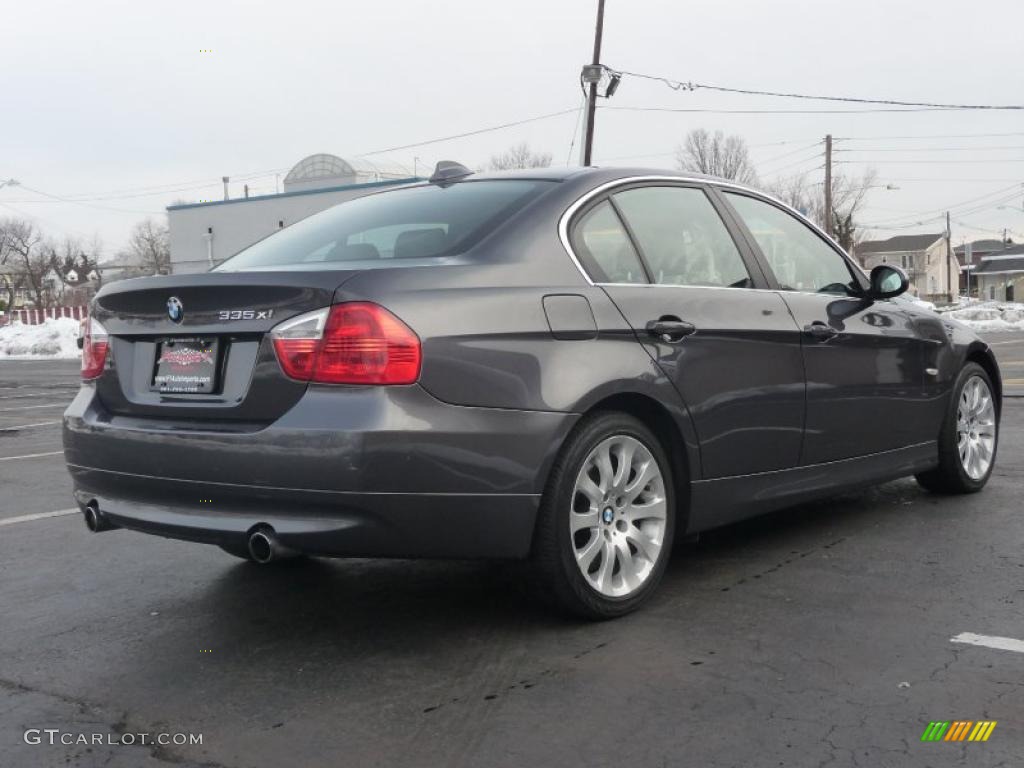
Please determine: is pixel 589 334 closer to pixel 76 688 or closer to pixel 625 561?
pixel 625 561

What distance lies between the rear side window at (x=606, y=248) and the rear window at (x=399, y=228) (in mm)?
218

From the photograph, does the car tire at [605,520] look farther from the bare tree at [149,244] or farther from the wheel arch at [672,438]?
the bare tree at [149,244]

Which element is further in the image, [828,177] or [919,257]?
[919,257]

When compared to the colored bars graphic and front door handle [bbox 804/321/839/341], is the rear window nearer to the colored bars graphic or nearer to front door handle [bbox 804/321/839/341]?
front door handle [bbox 804/321/839/341]

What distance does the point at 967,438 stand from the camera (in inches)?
237

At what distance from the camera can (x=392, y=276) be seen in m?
3.51

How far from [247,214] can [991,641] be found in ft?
161

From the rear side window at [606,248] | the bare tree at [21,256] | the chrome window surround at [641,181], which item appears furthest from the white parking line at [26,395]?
the bare tree at [21,256]

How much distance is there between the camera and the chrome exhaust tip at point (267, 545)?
3.43 meters

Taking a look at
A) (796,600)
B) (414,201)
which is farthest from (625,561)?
(414,201)

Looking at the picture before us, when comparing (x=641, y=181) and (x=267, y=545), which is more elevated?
(x=641, y=181)

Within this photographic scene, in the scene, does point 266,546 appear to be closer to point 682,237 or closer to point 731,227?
point 682,237

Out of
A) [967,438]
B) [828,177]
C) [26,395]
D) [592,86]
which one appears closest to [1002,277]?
[828,177]

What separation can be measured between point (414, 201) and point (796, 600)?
2078 mm
